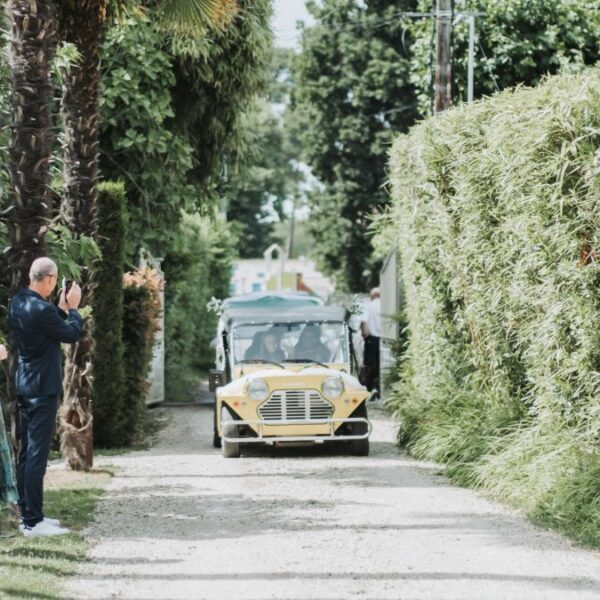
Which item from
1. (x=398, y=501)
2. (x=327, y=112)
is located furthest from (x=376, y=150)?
(x=398, y=501)

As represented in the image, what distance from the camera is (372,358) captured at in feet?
75.8

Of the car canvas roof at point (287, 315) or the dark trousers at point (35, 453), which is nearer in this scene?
the dark trousers at point (35, 453)

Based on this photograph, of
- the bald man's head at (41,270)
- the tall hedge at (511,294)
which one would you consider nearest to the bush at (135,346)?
the tall hedge at (511,294)

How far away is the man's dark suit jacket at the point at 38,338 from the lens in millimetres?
9164

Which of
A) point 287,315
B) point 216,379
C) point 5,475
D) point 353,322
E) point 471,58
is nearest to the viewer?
point 5,475

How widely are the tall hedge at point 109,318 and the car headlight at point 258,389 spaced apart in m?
2.15

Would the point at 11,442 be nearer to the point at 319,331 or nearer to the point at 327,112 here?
the point at 319,331

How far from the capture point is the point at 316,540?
9.09 m

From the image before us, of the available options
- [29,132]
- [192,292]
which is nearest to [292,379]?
[29,132]

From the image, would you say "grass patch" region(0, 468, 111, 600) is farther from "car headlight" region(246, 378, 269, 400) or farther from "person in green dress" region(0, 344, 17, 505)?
"car headlight" region(246, 378, 269, 400)

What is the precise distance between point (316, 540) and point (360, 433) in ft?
19.1

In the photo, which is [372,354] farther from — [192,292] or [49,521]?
[49,521]

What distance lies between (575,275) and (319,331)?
22.5ft

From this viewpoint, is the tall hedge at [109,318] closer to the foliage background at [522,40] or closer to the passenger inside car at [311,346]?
the passenger inside car at [311,346]
